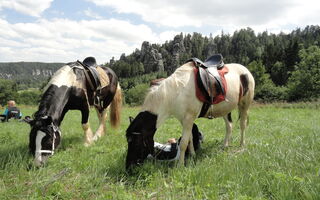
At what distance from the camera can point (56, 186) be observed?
307cm

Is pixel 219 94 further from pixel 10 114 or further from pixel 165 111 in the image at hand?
A: pixel 10 114

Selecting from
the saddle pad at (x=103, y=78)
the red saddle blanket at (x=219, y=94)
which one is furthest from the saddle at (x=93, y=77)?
the red saddle blanket at (x=219, y=94)

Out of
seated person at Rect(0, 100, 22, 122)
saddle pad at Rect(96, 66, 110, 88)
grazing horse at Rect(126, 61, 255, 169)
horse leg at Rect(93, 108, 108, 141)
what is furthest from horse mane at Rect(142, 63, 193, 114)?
seated person at Rect(0, 100, 22, 122)

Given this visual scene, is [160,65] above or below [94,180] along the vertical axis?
above

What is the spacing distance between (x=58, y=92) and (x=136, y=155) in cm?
235

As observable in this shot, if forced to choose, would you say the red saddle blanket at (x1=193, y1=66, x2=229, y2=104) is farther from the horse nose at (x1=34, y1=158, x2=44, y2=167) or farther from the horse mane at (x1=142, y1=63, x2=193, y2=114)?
the horse nose at (x1=34, y1=158, x2=44, y2=167)

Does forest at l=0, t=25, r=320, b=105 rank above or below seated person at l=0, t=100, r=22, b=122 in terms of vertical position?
above

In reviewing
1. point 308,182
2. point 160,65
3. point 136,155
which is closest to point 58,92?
point 136,155

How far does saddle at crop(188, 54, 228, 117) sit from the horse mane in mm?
276


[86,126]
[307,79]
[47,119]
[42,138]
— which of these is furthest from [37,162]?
[307,79]

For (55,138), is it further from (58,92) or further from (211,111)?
(211,111)

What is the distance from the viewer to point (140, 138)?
385cm

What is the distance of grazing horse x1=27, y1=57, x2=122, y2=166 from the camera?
399 centimetres

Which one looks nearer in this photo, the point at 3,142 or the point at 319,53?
the point at 3,142
